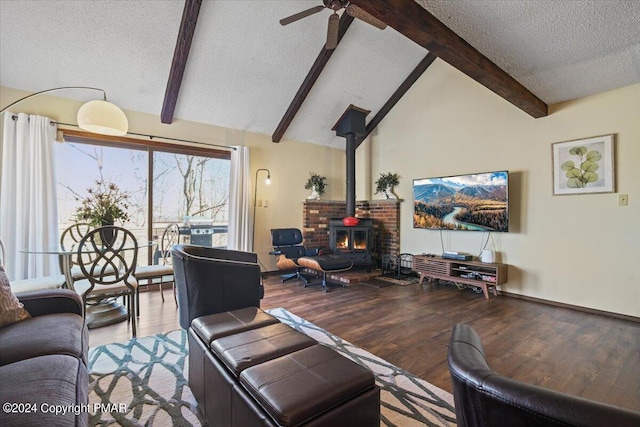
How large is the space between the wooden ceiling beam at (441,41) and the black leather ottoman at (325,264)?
9.54 feet

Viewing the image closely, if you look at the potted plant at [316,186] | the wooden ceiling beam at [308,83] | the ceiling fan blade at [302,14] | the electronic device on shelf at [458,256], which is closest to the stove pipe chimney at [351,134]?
the potted plant at [316,186]

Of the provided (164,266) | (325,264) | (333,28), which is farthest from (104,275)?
(333,28)

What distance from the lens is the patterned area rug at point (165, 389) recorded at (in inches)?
62.2

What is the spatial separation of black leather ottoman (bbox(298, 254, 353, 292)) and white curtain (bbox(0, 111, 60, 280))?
3093 millimetres

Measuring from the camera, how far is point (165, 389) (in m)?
1.83

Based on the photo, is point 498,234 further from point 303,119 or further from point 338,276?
point 303,119

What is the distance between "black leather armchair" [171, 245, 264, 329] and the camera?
1.98 m

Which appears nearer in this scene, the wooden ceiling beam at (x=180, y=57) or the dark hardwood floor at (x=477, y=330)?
the dark hardwood floor at (x=477, y=330)

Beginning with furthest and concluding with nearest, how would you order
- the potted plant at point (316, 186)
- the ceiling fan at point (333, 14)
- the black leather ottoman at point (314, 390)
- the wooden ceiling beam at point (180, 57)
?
the potted plant at point (316, 186)
the wooden ceiling beam at point (180, 57)
the ceiling fan at point (333, 14)
the black leather ottoman at point (314, 390)

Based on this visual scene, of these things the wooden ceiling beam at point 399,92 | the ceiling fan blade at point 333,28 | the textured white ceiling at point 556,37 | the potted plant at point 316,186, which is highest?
the wooden ceiling beam at point 399,92

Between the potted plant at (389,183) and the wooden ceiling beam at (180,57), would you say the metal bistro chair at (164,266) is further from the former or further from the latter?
the potted plant at (389,183)

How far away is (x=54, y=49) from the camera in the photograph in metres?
3.12

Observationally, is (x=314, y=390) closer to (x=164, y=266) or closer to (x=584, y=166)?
(x=164, y=266)

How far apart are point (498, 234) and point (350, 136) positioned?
2.93m
